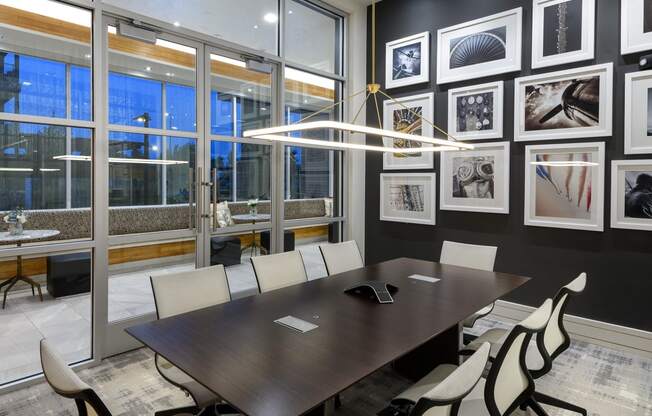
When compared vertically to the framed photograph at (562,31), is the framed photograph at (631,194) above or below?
below

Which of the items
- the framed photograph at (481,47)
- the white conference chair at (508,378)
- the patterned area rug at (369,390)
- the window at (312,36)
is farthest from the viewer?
the window at (312,36)

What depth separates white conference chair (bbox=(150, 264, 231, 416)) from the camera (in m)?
2.22

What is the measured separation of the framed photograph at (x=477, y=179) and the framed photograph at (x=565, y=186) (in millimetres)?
243

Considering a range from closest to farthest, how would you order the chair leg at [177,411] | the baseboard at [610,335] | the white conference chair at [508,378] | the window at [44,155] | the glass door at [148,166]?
the white conference chair at [508,378], the chair leg at [177,411], the window at [44,155], the glass door at [148,166], the baseboard at [610,335]

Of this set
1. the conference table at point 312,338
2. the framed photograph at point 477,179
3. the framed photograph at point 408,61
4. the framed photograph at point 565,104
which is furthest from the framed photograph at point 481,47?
the conference table at point 312,338

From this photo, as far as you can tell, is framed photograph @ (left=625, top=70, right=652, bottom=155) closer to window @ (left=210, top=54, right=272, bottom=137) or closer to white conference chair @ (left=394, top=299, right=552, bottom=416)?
white conference chair @ (left=394, top=299, right=552, bottom=416)

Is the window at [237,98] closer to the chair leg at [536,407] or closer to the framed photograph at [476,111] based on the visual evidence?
the framed photograph at [476,111]

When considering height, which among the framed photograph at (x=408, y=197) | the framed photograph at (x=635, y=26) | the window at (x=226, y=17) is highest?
the window at (x=226, y=17)

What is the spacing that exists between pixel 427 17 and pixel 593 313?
363 cm

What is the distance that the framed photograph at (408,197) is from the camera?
15.8ft

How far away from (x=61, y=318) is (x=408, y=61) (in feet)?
15.0

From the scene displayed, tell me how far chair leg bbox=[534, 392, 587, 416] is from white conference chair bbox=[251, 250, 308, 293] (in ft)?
5.87

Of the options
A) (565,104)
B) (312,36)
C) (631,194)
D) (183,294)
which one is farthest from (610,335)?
(312,36)

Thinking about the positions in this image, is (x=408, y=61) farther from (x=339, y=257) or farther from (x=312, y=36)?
(x=339, y=257)
